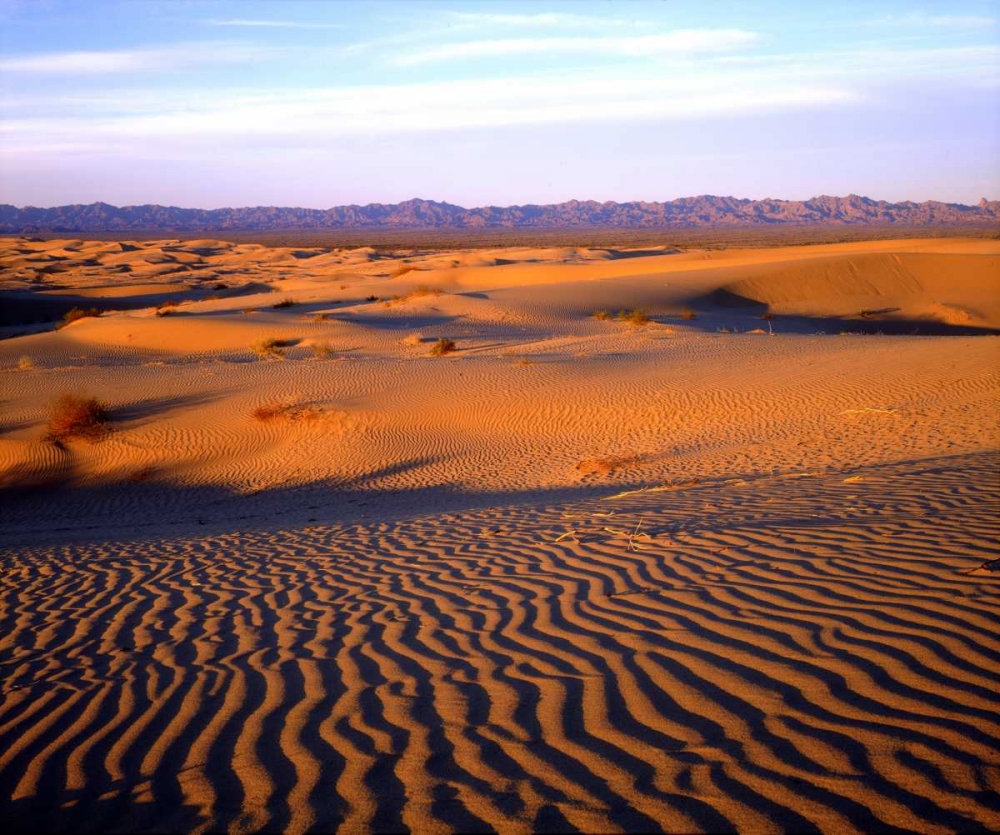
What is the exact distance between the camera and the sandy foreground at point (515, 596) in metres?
3.59

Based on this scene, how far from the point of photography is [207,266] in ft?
241

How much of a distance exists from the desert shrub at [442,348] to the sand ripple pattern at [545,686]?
14813 mm

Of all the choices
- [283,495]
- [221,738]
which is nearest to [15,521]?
[283,495]

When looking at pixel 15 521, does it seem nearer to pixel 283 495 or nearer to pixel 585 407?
pixel 283 495

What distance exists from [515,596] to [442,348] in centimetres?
1700

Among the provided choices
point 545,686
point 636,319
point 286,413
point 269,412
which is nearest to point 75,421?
point 269,412

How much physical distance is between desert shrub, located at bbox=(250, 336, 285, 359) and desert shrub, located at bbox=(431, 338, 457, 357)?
4.37m

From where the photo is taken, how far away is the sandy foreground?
3588mm

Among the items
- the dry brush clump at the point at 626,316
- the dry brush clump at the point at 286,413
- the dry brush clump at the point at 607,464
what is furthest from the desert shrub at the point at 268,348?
the dry brush clump at the point at 607,464

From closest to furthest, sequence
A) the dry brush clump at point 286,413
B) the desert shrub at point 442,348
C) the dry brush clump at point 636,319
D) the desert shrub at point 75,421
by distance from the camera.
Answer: the desert shrub at point 75,421 < the dry brush clump at point 286,413 < the desert shrub at point 442,348 < the dry brush clump at point 636,319

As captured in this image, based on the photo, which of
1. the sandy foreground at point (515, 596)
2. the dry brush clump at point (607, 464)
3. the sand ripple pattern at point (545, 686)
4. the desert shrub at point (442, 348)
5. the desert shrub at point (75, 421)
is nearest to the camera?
the sand ripple pattern at point (545, 686)

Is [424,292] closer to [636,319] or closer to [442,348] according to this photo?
[636,319]

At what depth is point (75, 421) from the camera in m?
16.2

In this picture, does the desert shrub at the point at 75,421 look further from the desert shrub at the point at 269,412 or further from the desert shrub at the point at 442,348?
the desert shrub at the point at 442,348
